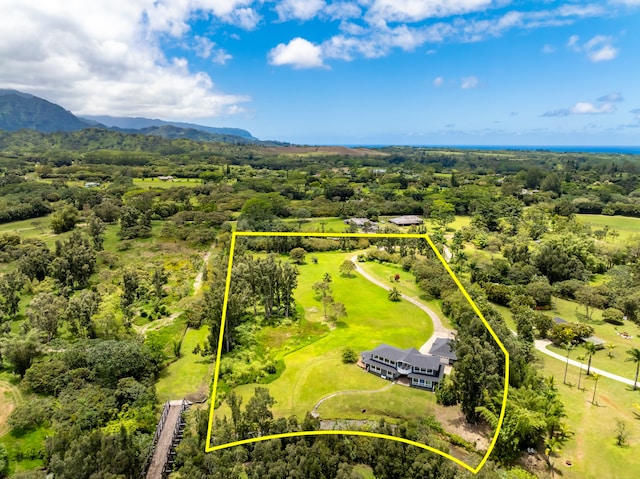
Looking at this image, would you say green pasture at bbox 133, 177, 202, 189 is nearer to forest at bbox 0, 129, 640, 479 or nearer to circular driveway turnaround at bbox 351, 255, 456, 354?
forest at bbox 0, 129, 640, 479

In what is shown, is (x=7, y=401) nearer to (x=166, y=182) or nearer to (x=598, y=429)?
(x=598, y=429)

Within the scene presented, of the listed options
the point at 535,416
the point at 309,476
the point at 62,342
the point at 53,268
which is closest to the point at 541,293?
the point at 535,416

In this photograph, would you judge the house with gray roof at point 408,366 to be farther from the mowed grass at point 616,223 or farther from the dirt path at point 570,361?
the mowed grass at point 616,223

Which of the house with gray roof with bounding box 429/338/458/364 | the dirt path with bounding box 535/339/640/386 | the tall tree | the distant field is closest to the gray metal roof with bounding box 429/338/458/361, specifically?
the house with gray roof with bounding box 429/338/458/364

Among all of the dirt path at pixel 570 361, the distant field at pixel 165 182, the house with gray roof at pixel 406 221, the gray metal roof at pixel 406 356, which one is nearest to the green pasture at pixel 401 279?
the gray metal roof at pixel 406 356

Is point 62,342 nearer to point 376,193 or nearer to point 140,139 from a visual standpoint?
point 376,193

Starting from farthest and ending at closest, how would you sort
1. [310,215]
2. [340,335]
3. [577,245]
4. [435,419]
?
1. [310,215]
2. [577,245]
3. [340,335]
4. [435,419]

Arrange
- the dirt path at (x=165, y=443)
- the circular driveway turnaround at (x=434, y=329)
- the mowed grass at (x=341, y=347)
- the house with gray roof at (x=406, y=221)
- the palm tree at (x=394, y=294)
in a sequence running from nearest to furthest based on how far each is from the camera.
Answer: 1. the circular driveway turnaround at (x=434, y=329)
2. the mowed grass at (x=341, y=347)
3. the palm tree at (x=394, y=294)
4. the dirt path at (x=165, y=443)
5. the house with gray roof at (x=406, y=221)
